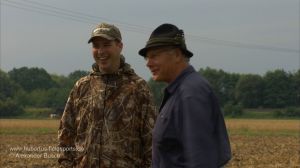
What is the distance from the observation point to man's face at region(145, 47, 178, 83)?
3188 millimetres

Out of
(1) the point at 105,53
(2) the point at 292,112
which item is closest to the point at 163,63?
(1) the point at 105,53

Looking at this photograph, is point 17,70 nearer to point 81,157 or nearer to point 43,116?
point 43,116

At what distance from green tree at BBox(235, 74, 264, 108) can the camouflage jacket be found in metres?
102

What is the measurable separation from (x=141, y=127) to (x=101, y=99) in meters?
0.35

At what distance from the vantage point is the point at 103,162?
4242 millimetres

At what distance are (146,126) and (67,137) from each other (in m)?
0.59

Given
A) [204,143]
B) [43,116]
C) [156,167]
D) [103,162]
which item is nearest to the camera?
[204,143]

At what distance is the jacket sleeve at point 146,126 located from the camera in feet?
14.1

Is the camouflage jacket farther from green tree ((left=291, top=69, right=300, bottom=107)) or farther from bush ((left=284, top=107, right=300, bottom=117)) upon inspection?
green tree ((left=291, top=69, right=300, bottom=107))

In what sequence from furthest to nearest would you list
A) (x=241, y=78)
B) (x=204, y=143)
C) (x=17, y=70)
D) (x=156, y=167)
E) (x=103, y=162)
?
(x=17, y=70)
(x=241, y=78)
(x=103, y=162)
(x=156, y=167)
(x=204, y=143)

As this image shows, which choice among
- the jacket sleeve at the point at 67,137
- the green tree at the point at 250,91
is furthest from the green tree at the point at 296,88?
the jacket sleeve at the point at 67,137

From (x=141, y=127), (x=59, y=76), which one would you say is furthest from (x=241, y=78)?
(x=141, y=127)

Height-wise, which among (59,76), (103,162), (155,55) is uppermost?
(59,76)

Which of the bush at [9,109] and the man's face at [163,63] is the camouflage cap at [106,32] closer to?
the man's face at [163,63]
